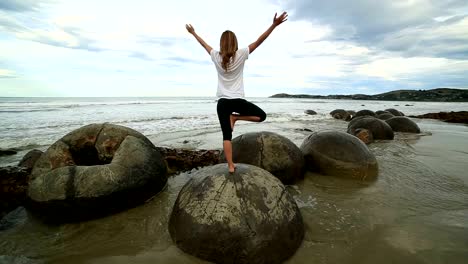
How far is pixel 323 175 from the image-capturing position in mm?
5848

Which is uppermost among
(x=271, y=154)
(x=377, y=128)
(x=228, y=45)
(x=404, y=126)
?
(x=228, y=45)

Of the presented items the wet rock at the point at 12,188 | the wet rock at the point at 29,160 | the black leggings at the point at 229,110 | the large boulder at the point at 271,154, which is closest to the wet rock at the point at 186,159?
the large boulder at the point at 271,154

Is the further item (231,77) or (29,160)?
(29,160)

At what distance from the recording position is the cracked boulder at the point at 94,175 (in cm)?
392

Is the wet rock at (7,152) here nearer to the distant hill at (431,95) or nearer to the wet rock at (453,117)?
the wet rock at (453,117)

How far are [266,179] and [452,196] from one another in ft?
11.6

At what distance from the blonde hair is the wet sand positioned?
2311 mm

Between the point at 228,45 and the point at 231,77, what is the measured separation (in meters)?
0.43

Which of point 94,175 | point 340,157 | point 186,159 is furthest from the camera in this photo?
point 186,159

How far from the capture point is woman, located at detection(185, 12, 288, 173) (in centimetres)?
370

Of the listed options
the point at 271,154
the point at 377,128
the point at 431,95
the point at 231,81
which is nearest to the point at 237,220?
the point at 231,81

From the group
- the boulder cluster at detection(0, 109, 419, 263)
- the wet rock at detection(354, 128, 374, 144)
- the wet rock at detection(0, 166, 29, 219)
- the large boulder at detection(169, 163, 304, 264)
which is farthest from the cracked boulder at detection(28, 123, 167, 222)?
the wet rock at detection(354, 128, 374, 144)

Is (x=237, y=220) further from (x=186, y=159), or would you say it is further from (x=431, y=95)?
(x=431, y=95)

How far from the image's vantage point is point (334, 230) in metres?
3.78
